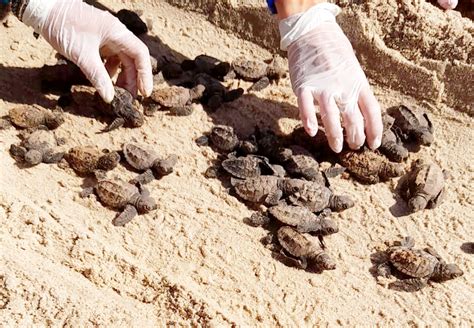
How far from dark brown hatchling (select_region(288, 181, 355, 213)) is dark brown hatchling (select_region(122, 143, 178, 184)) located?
2.24ft

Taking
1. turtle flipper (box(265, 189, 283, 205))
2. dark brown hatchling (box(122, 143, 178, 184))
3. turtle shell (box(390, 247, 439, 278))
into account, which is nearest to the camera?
turtle shell (box(390, 247, 439, 278))

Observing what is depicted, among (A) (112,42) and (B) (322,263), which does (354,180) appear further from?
(A) (112,42)

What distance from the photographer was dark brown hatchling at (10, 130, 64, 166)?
9.94 ft

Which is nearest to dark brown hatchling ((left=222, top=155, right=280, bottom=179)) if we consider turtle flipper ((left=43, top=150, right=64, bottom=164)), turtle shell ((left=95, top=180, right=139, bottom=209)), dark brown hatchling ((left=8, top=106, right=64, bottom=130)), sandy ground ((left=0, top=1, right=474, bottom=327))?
sandy ground ((left=0, top=1, right=474, bottom=327))

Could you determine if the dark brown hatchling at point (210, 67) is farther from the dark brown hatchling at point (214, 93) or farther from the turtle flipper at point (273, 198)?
the turtle flipper at point (273, 198)

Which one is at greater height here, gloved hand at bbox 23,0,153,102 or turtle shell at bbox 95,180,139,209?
gloved hand at bbox 23,0,153,102

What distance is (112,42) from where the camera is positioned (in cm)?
336

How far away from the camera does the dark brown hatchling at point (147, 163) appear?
3.05m

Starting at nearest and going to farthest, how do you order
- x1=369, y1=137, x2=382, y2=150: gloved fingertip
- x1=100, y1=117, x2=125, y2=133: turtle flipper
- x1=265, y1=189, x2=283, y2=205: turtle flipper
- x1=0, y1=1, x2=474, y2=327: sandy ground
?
x1=0, y1=1, x2=474, y2=327: sandy ground
x1=265, y1=189, x2=283, y2=205: turtle flipper
x1=369, y1=137, x2=382, y2=150: gloved fingertip
x1=100, y1=117, x2=125, y2=133: turtle flipper

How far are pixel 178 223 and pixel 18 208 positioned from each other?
77cm

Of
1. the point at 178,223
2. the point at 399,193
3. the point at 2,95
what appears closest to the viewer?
the point at 178,223

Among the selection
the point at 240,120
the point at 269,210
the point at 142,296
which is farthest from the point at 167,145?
the point at 142,296

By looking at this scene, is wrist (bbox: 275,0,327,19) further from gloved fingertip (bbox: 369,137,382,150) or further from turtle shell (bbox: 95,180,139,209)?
turtle shell (bbox: 95,180,139,209)

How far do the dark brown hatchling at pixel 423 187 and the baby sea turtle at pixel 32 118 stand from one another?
198cm
